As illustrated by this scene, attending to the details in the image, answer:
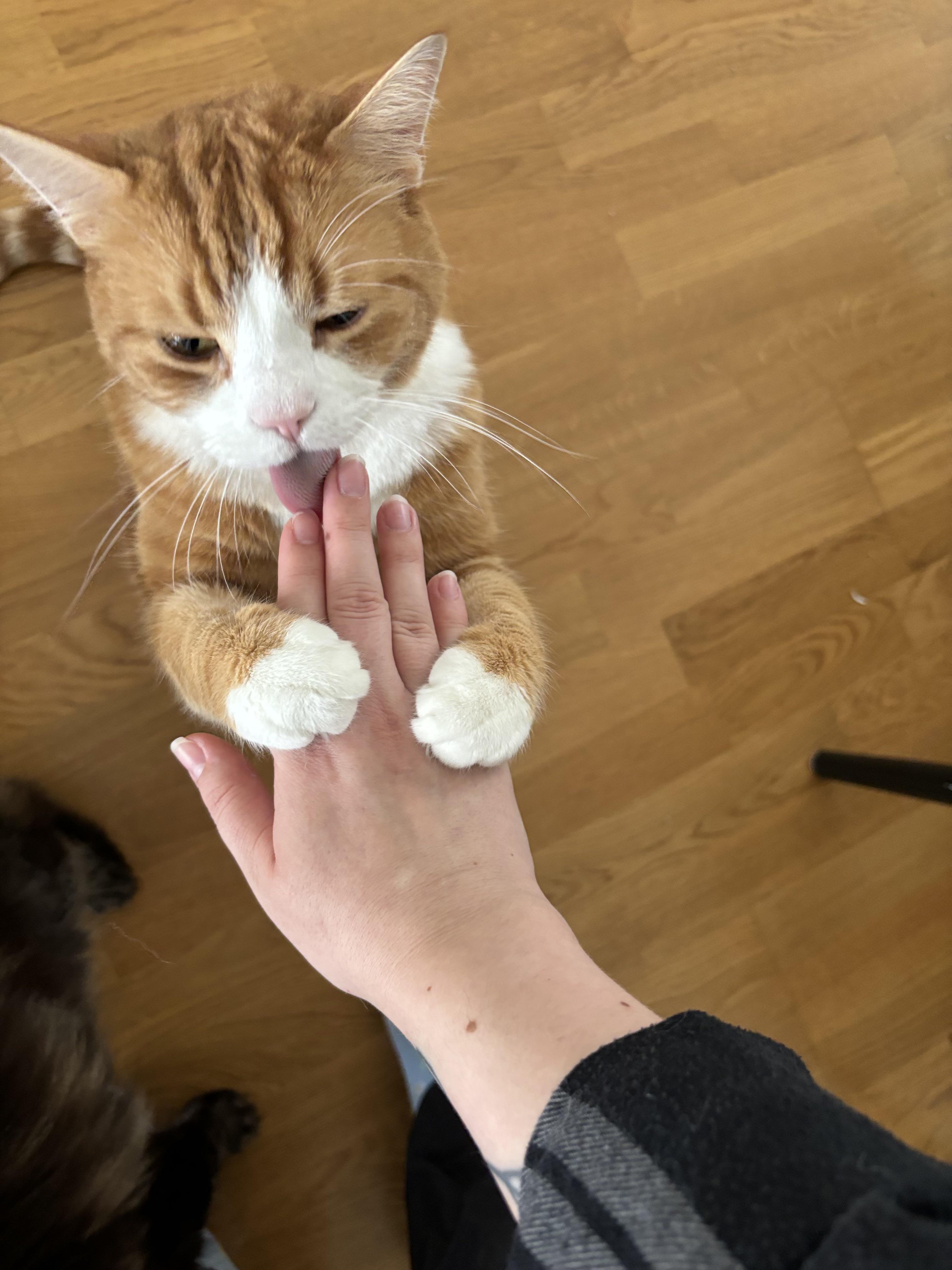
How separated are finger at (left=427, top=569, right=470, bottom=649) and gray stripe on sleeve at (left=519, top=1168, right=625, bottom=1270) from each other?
2.34 feet

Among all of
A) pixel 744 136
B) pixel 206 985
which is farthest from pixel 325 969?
pixel 744 136

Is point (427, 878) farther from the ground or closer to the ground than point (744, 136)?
closer to the ground

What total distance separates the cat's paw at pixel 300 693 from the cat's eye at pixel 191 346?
39 centimetres

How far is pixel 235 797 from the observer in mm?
1116

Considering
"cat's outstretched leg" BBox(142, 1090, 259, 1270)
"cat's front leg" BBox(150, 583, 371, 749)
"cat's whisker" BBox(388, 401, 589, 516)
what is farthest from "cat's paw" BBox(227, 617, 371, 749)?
"cat's outstretched leg" BBox(142, 1090, 259, 1270)

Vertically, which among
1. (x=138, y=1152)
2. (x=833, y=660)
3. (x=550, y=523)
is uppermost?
(x=550, y=523)

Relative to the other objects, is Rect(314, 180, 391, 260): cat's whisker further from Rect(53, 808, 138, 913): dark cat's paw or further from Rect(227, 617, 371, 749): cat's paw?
Rect(53, 808, 138, 913): dark cat's paw

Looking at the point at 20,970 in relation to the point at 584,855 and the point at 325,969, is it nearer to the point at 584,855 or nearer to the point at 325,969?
the point at 325,969

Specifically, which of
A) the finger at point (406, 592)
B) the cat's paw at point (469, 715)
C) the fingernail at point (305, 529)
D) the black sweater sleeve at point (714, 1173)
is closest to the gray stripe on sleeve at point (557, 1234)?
the black sweater sleeve at point (714, 1173)

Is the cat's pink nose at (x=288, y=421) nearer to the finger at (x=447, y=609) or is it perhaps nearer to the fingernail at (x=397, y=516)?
the fingernail at (x=397, y=516)

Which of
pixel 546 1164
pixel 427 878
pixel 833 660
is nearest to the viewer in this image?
pixel 546 1164

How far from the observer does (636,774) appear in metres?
1.80

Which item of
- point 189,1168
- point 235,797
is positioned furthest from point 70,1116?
point 235,797

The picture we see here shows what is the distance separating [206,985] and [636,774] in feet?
3.37
